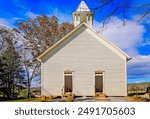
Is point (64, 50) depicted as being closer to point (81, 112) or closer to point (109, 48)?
point (109, 48)

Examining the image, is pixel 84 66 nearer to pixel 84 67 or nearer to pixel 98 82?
pixel 84 67

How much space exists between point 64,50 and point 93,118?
204 inches

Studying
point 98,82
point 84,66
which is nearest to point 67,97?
point 84,66

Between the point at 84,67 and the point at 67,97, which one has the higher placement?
the point at 84,67

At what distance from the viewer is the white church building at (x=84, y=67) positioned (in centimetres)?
786

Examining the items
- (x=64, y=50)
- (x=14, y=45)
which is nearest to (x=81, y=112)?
(x=14, y=45)

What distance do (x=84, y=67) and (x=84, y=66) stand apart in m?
0.02

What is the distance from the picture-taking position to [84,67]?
27.0 feet

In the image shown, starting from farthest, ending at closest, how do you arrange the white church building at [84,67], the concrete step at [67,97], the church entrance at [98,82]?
the church entrance at [98,82] → the white church building at [84,67] → the concrete step at [67,97]

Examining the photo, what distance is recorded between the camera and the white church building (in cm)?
786

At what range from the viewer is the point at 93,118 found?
12.6ft

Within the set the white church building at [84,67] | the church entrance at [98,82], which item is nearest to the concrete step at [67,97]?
the white church building at [84,67]

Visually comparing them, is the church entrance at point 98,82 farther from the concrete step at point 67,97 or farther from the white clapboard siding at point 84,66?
the concrete step at point 67,97

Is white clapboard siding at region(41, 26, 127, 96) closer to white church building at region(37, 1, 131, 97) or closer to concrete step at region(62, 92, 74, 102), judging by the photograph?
white church building at region(37, 1, 131, 97)
